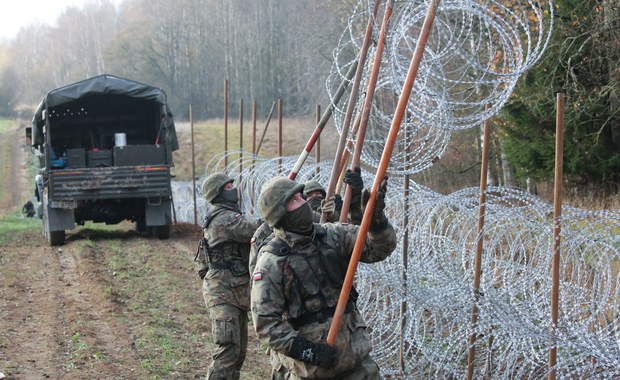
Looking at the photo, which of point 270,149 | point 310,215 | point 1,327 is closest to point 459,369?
point 310,215

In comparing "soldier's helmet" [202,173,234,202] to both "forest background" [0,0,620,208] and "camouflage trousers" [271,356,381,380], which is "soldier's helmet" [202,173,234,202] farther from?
"camouflage trousers" [271,356,381,380]

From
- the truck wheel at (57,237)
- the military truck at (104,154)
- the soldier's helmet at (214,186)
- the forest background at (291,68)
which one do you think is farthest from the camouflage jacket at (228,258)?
the truck wheel at (57,237)

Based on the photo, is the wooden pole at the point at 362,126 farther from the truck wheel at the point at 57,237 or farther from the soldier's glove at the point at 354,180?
the truck wheel at the point at 57,237

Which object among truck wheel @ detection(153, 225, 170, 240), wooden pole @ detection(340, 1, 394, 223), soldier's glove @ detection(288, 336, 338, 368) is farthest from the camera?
truck wheel @ detection(153, 225, 170, 240)

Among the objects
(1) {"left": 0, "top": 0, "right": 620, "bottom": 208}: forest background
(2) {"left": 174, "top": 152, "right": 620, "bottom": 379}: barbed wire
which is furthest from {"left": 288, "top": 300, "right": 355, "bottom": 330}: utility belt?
(1) {"left": 0, "top": 0, "right": 620, "bottom": 208}: forest background

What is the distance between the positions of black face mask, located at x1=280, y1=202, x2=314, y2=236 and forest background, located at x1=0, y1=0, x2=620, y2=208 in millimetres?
2395

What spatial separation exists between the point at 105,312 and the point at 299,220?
22.2ft

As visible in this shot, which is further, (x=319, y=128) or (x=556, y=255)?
(x=319, y=128)

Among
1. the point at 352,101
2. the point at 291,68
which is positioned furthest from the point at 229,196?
the point at 291,68

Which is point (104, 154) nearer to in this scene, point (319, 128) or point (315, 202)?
point (315, 202)

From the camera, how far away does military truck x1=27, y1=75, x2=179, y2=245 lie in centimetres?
1606

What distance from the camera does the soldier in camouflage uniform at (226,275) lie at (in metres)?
6.59

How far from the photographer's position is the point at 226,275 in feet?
22.2

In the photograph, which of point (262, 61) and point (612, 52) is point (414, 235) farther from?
point (262, 61)
